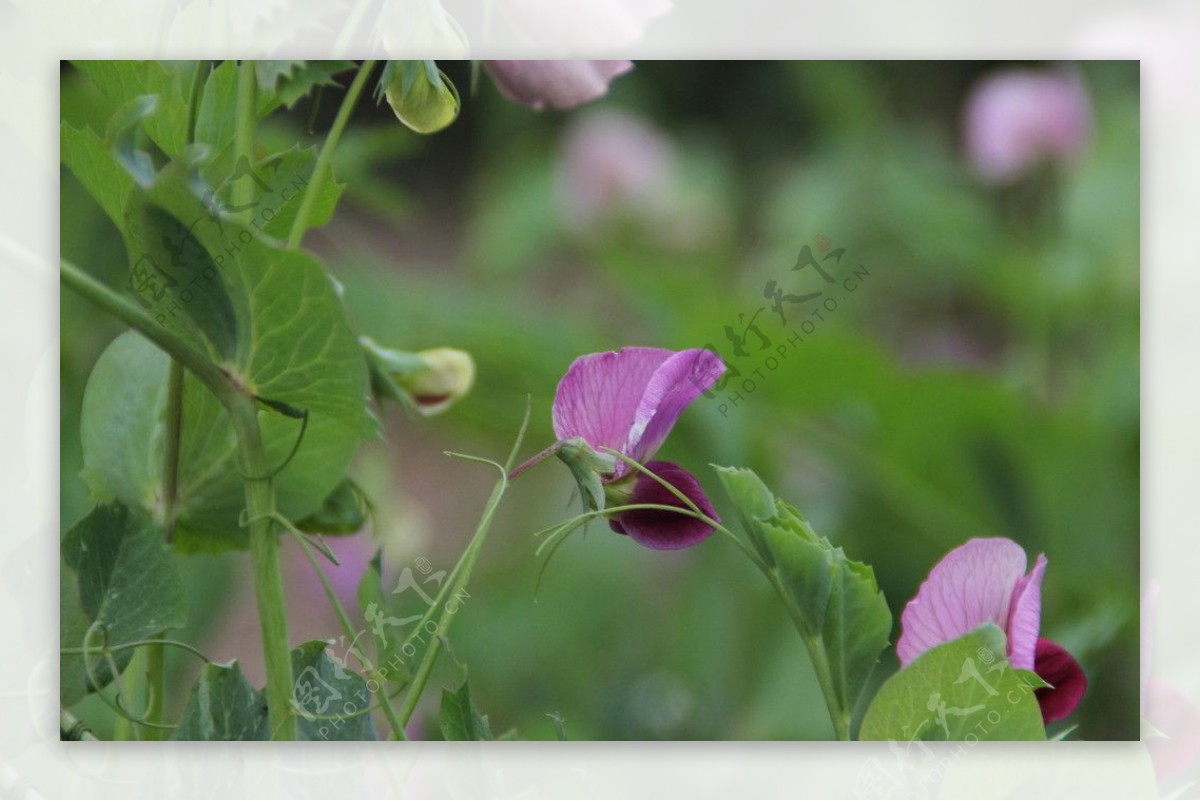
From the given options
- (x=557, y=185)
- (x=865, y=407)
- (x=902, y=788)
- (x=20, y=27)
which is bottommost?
(x=902, y=788)

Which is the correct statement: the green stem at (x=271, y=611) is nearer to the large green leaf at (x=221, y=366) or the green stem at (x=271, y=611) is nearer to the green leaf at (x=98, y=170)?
the large green leaf at (x=221, y=366)

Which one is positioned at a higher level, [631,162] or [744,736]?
[631,162]

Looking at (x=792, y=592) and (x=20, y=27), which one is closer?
(x=792, y=592)

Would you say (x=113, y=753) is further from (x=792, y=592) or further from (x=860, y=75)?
(x=860, y=75)

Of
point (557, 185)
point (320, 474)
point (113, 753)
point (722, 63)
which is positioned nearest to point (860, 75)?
point (722, 63)

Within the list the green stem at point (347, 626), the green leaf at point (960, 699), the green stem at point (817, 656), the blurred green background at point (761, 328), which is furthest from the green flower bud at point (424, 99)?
the green leaf at point (960, 699)

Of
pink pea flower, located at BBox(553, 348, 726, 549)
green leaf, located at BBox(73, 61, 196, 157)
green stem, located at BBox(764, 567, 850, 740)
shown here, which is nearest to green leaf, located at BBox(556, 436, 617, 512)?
pink pea flower, located at BBox(553, 348, 726, 549)
